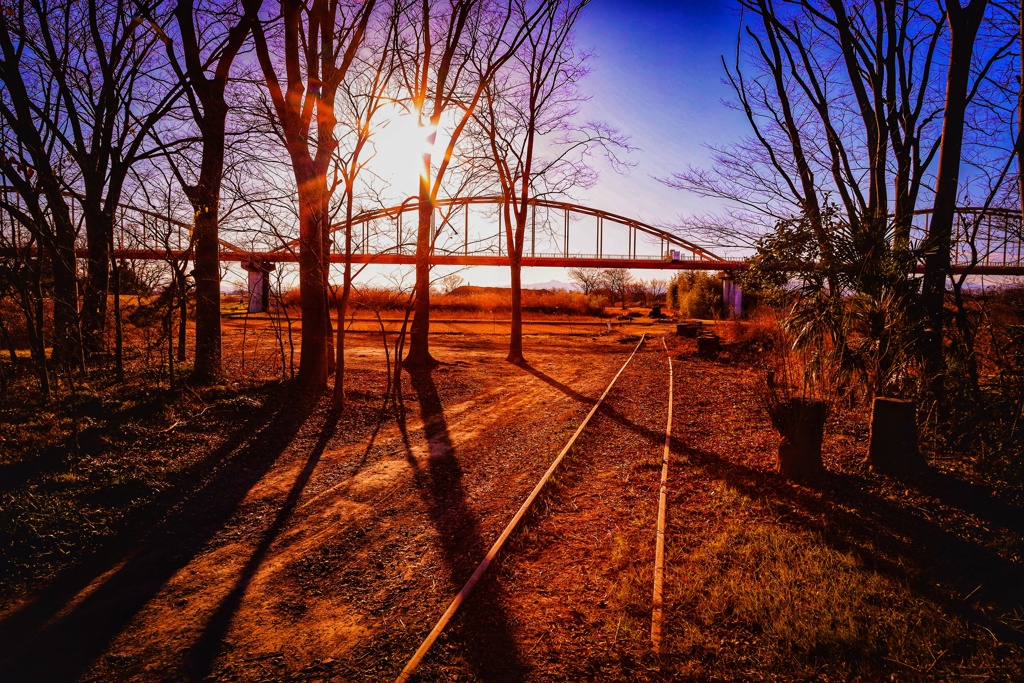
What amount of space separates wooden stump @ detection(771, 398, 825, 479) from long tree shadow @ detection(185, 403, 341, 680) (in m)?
5.62

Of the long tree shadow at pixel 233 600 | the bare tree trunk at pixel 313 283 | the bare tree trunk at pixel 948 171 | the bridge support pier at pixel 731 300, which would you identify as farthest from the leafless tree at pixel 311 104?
the bridge support pier at pixel 731 300

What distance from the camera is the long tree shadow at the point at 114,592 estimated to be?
121 inches

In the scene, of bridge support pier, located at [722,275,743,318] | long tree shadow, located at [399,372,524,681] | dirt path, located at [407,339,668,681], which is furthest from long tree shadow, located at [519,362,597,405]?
bridge support pier, located at [722,275,743,318]

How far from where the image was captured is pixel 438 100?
1205 cm

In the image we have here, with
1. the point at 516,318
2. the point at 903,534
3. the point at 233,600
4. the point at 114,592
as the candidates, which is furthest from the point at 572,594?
the point at 516,318

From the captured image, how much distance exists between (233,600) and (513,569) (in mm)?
2054

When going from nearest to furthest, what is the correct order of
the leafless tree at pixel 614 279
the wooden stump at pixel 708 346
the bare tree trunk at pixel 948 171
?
1. the bare tree trunk at pixel 948 171
2. the wooden stump at pixel 708 346
3. the leafless tree at pixel 614 279

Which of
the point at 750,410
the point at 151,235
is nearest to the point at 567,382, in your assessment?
the point at 750,410

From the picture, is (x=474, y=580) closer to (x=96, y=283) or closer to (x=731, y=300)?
(x=96, y=283)

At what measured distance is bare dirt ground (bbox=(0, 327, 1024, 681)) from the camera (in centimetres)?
311

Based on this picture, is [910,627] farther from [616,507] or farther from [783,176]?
[783,176]

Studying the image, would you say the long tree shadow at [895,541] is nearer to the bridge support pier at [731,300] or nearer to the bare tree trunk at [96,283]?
the bare tree trunk at [96,283]

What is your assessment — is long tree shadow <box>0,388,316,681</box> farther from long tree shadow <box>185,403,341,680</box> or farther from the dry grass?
the dry grass

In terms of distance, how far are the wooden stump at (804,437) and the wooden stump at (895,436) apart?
684 millimetres
